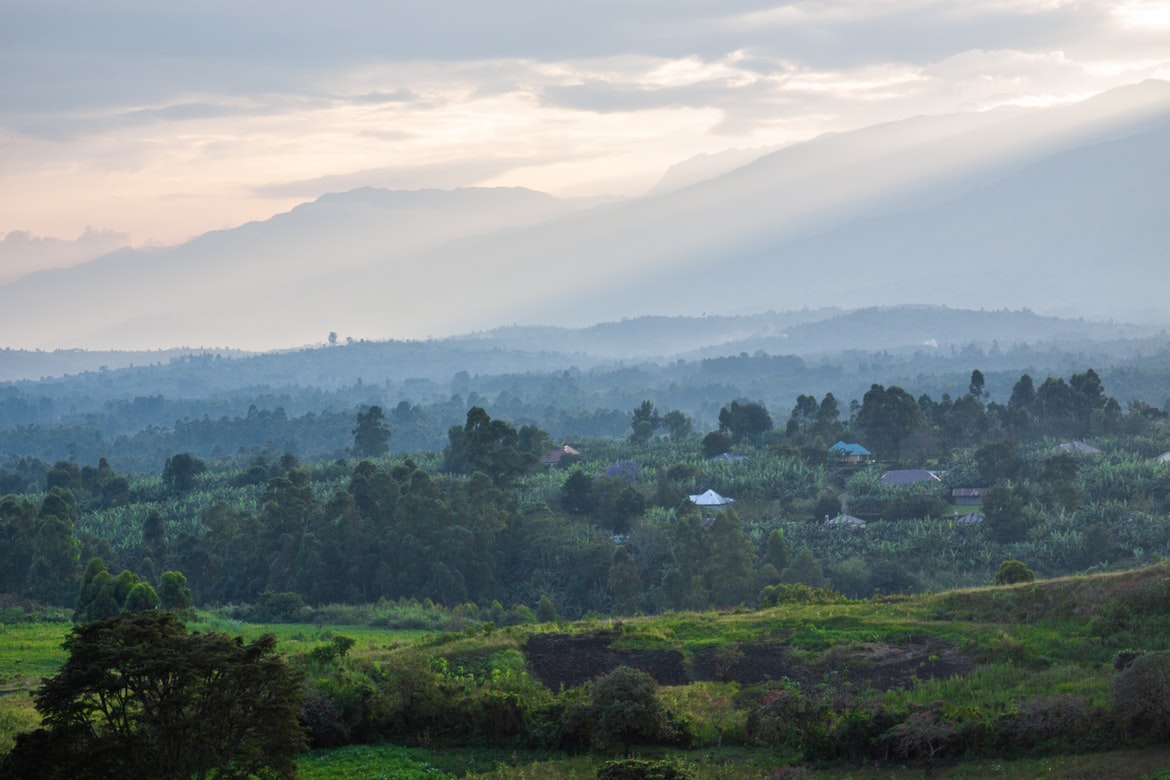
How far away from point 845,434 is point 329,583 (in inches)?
1240

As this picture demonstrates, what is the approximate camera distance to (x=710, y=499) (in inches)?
2205

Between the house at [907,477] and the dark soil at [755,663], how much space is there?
33340 millimetres

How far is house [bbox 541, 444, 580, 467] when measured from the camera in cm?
6962

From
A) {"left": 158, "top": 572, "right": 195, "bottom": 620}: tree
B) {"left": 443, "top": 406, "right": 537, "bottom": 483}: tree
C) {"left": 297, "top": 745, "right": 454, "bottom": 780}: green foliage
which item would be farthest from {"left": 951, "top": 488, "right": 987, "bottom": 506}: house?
{"left": 297, "top": 745, "right": 454, "bottom": 780}: green foliage

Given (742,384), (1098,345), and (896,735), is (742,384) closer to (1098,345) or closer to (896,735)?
(1098,345)

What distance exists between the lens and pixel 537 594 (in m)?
47.4

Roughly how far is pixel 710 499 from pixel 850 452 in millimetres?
11240

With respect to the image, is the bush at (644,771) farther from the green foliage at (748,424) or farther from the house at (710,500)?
the green foliage at (748,424)

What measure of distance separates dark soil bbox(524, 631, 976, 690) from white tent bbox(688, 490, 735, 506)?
29857 millimetres

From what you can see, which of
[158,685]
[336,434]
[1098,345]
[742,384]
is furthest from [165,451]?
[1098,345]

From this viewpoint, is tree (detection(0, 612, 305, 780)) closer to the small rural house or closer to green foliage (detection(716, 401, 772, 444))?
the small rural house

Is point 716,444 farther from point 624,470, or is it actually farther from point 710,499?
point 710,499

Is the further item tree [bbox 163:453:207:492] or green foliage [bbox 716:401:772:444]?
green foliage [bbox 716:401:772:444]

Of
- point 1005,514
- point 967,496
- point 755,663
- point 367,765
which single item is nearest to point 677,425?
point 967,496
